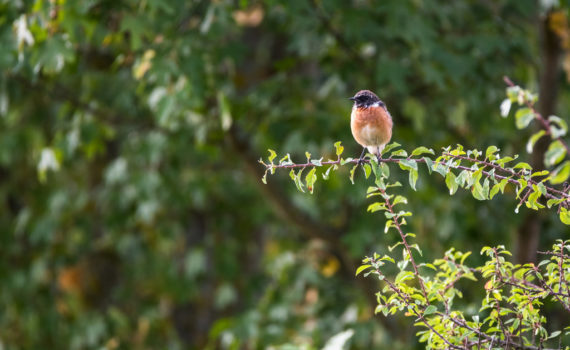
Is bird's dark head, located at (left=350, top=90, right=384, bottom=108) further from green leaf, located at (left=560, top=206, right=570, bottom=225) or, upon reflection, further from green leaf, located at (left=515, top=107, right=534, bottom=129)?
green leaf, located at (left=515, top=107, right=534, bottom=129)

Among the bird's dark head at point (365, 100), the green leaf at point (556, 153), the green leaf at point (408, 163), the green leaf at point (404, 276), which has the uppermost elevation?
the green leaf at point (556, 153)

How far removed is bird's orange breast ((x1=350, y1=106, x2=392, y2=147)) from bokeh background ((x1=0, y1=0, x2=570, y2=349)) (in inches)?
44.2

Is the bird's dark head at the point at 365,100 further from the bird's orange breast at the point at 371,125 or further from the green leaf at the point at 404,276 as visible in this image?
the green leaf at the point at 404,276

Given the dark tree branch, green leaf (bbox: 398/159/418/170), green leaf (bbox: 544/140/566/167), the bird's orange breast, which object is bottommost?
the dark tree branch

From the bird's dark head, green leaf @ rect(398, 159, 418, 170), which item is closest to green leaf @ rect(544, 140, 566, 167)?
green leaf @ rect(398, 159, 418, 170)

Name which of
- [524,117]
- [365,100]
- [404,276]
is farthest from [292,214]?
[524,117]

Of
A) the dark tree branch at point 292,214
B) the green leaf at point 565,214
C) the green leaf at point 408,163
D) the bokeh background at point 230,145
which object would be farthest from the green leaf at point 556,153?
the dark tree branch at point 292,214

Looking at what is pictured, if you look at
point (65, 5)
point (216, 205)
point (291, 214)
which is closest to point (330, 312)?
point (291, 214)

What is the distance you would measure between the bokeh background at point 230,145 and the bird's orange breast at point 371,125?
1.12m

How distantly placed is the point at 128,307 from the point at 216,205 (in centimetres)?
168

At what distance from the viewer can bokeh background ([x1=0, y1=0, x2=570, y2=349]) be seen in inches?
177

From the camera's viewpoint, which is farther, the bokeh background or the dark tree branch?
the dark tree branch

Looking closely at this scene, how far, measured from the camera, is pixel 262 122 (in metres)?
5.39

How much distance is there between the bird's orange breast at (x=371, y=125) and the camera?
273 cm
